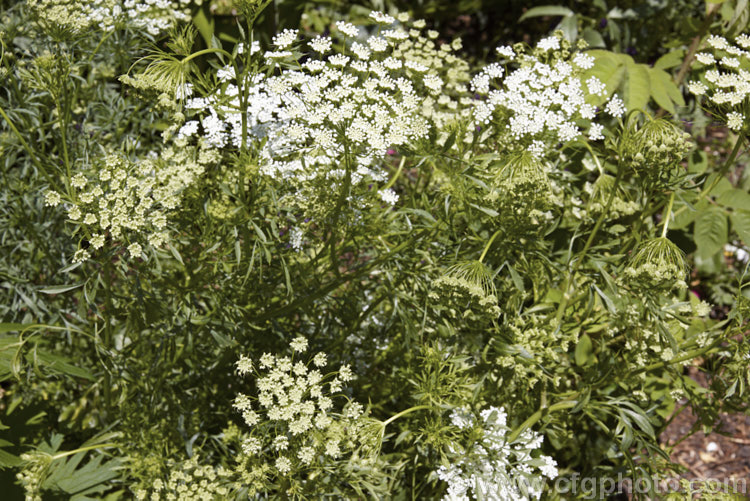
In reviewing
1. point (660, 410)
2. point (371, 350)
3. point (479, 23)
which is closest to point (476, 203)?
point (371, 350)

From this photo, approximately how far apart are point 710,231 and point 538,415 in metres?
1.72

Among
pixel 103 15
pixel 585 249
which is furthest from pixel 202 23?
pixel 585 249

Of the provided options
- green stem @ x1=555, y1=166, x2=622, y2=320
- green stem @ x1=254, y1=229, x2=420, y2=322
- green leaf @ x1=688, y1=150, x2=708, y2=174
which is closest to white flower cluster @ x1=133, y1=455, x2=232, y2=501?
green stem @ x1=254, y1=229, x2=420, y2=322

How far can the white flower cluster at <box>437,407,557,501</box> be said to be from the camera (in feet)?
9.06

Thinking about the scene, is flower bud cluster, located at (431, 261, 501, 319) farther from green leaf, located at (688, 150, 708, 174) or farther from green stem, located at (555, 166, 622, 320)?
green leaf, located at (688, 150, 708, 174)

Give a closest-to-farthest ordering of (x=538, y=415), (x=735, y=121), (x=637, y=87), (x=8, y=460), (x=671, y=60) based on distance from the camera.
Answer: (x=735, y=121)
(x=8, y=460)
(x=538, y=415)
(x=637, y=87)
(x=671, y=60)

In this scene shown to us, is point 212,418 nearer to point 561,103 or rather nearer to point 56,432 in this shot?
point 56,432

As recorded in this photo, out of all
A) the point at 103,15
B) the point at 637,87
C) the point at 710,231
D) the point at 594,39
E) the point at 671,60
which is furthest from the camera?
the point at 594,39

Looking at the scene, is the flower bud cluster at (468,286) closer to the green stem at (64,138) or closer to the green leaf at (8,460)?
the green stem at (64,138)

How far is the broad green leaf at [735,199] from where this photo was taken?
3.75m

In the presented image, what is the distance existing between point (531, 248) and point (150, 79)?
1.63 m

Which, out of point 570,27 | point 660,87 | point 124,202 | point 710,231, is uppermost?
point 124,202

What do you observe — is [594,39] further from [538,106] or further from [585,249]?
[585,249]

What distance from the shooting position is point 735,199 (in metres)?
3.79
